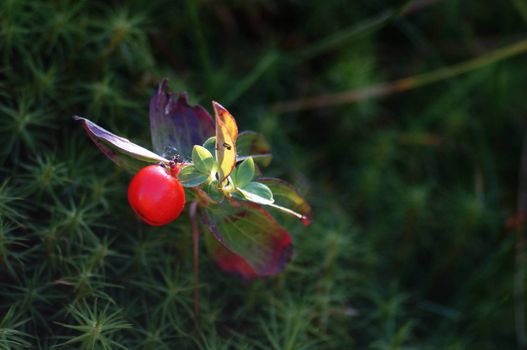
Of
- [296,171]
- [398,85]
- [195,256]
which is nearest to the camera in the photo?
[195,256]

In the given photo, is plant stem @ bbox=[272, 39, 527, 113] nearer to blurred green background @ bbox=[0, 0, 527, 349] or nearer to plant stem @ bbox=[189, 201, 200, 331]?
blurred green background @ bbox=[0, 0, 527, 349]

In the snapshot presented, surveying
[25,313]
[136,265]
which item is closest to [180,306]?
[136,265]

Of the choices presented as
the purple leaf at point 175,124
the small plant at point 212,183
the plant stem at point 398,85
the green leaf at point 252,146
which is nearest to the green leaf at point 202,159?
the small plant at point 212,183

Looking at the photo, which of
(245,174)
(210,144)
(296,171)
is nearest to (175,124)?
(210,144)

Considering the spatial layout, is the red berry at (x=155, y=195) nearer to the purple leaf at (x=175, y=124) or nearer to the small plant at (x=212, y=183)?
the small plant at (x=212, y=183)

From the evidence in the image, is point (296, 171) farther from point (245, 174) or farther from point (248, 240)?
point (245, 174)

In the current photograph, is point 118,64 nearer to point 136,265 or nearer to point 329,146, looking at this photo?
point 136,265

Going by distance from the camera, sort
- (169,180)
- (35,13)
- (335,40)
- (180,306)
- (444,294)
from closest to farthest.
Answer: (169,180) < (180,306) < (35,13) < (444,294) < (335,40)
